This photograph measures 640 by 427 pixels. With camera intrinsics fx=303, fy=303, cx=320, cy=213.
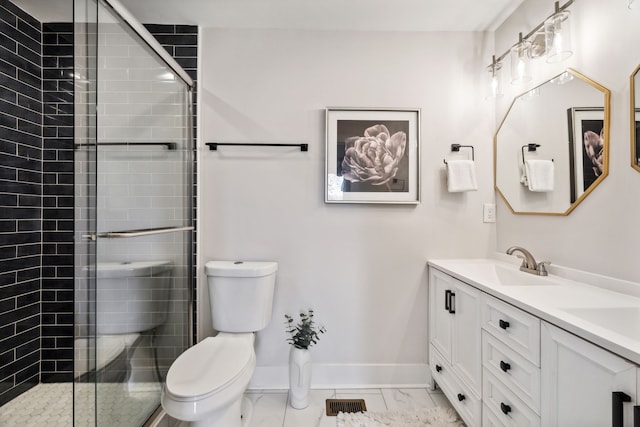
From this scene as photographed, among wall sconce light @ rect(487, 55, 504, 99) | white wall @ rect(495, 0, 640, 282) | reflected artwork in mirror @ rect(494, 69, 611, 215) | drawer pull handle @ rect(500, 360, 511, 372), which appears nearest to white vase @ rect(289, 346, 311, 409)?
drawer pull handle @ rect(500, 360, 511, 372)

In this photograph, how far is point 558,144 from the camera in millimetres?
1531

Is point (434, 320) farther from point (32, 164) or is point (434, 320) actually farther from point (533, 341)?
point (32, 164)

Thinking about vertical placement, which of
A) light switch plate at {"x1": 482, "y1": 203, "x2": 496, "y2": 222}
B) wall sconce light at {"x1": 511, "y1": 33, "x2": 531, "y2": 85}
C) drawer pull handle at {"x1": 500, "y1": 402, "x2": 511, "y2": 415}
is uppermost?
wall sconce light at {"x1": 511, "y1": 33, "x2": 531, "y2": 85}

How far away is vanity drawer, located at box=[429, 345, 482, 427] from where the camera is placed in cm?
140

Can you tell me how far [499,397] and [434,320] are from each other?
0.69m

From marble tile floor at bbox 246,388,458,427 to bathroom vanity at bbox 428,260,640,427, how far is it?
7.8 inches

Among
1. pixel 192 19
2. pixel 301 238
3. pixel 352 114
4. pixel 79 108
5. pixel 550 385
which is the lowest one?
pixel 550 385

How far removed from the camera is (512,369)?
116 centimetres

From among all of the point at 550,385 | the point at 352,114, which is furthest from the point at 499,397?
the point at 352,114

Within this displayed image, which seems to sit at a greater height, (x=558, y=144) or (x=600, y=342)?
(x=558, y=144)

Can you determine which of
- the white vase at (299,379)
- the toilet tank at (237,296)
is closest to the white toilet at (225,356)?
the toilet tank at (237,296)

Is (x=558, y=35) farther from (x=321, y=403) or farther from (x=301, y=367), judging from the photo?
(x=321, y=403)

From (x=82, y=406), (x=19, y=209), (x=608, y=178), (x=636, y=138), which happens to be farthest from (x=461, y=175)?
(x=19, y=209)

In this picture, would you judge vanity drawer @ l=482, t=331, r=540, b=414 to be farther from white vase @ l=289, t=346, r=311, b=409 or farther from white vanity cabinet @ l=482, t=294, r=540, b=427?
white vase @ l=289, t=346, r=311, b=409
